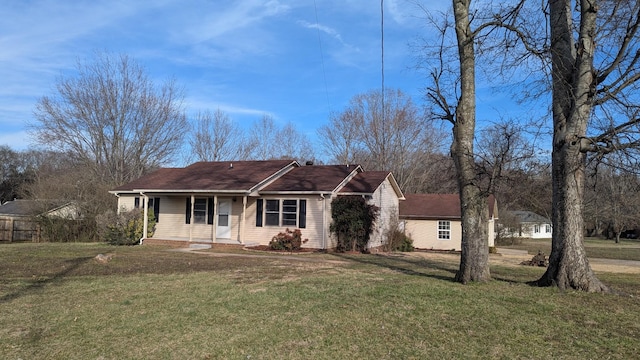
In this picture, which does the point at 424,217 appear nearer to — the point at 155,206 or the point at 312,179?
the point at 312,179

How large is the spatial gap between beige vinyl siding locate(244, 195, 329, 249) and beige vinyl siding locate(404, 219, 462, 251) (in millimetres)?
8951

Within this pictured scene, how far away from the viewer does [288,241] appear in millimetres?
20156

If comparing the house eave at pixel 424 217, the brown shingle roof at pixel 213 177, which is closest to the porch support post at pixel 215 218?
the brown shingle roof at pixel 213 177

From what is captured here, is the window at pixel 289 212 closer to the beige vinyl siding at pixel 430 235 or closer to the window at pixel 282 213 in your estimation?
the window at pixel 282 213

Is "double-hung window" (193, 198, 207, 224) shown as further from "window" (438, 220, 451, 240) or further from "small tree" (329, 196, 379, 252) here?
"window" (438, 220, 451, 240)

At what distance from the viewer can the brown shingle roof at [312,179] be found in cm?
2086

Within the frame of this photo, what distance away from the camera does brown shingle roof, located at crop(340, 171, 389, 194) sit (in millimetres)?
21250

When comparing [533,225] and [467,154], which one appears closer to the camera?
[467,154]

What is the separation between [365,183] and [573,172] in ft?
42.7

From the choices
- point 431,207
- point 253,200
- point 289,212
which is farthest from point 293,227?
point 431,207

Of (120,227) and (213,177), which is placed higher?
(213,177)

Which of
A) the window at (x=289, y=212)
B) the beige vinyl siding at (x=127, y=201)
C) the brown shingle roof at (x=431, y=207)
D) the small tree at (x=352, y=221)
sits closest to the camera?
the small tree at (x=352, y=221)

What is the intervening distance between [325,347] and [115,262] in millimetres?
10332

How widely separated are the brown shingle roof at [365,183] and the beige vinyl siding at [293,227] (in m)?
1.63
